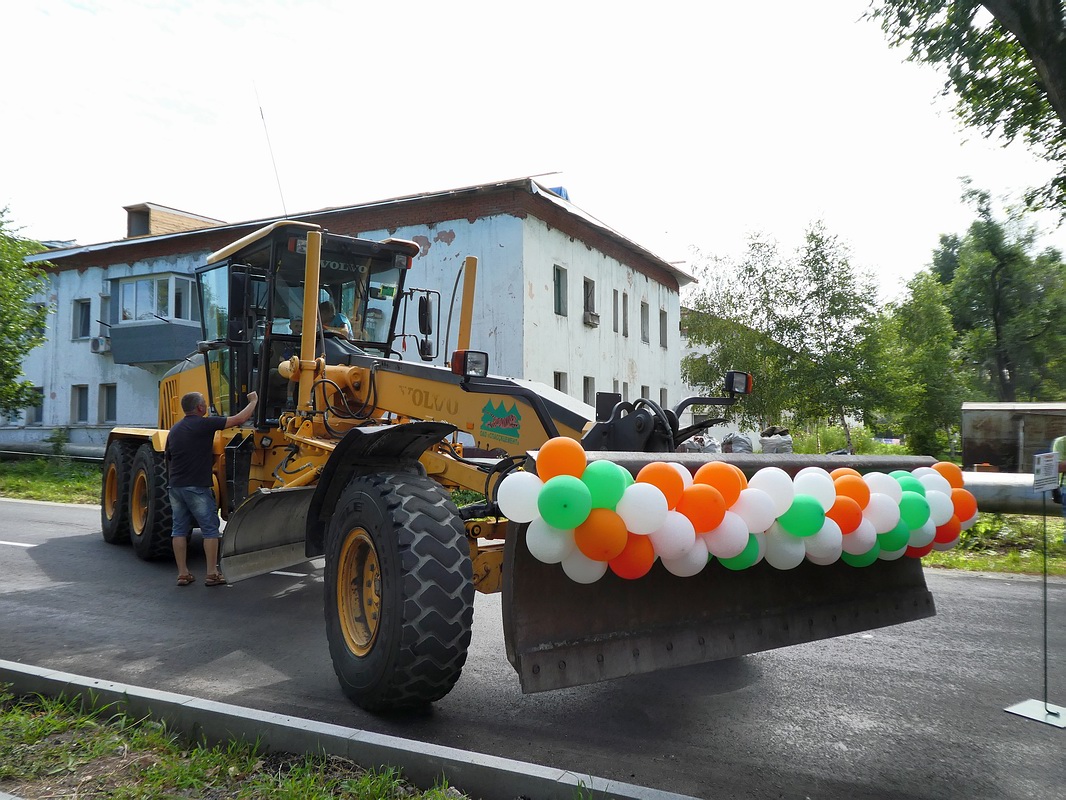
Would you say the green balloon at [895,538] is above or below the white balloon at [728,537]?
below

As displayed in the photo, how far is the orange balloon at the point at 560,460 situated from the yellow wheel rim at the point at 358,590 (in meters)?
1.33

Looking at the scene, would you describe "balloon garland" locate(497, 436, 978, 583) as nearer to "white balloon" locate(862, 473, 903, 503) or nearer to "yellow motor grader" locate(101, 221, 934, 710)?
"white balloon" locate(862, 473, 903, 503)

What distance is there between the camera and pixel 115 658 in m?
5.32

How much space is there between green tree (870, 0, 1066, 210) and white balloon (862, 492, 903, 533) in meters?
6.80

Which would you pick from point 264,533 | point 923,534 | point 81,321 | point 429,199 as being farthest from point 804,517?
point 81,321

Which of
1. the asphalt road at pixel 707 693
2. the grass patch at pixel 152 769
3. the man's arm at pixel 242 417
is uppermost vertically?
the man's arm at pixel 242 417

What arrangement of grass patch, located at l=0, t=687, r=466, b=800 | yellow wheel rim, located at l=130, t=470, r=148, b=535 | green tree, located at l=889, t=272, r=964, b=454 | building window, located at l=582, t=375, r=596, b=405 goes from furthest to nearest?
1. green tree, located at l=889, t=272, r=964, b=454
2. building window, located at l=582, t=375, r=596, b=405
3. yellow wheel rim, located at l=130, t=470, r=148, b=535
4. grass patch, located at l=0, t=687, r=466, b=800

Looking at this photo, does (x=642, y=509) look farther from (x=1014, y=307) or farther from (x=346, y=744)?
(x=1014, y=307)

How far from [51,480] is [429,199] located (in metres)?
11.0

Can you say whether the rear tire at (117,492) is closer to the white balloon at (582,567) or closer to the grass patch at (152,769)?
the grass patch at (152,769)

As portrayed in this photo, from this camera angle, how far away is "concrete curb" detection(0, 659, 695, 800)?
9.98ft

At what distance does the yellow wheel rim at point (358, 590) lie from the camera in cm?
439

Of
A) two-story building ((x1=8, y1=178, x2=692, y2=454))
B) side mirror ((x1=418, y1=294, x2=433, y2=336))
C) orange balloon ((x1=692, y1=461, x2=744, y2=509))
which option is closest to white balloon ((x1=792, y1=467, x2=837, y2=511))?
A: orange balloon ((x1=692, y1=461, x2=744, y2=509))

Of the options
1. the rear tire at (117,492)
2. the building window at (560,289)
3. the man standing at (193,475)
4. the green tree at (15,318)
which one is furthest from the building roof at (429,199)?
the man standing at (193,475)
